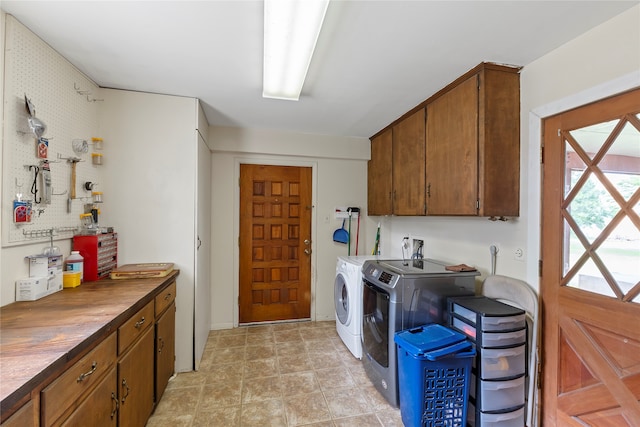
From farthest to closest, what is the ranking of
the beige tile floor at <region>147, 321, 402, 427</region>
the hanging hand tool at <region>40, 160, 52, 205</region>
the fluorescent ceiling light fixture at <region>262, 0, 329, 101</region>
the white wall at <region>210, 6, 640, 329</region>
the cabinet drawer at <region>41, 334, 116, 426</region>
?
the beige tile floor at <region>147, 321, 402, 427</region>, the hanging hand tool at <region>40, 160, 52, 205</region>, the white wall at <region>210, 6, 640, 329</region>, the fluorescent ceiling light fixture at <region>262, 0, 329, 101</region>, the cabinet drawer at <region>41, 334, 116, 426</region>

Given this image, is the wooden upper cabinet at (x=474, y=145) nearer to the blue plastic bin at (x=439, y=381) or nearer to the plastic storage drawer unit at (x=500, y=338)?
the plastic storage drawer unit at (x=500, y=338)

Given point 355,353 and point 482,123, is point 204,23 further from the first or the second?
point 355,353

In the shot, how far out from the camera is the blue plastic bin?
1610mm

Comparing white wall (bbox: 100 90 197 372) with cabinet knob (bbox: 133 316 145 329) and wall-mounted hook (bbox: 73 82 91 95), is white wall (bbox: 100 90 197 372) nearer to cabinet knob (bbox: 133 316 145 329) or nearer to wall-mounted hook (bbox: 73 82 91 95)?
wall-mounted hook (bbox: 73 82 91 95)

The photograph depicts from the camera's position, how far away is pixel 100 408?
1.15 m

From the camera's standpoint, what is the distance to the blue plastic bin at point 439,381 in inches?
63.4

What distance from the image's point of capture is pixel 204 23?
4.69 ft

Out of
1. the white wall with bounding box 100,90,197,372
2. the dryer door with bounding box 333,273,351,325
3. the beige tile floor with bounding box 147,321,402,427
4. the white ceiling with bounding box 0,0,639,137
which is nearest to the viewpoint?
the white ceiling with bounding box 0,0,639,137

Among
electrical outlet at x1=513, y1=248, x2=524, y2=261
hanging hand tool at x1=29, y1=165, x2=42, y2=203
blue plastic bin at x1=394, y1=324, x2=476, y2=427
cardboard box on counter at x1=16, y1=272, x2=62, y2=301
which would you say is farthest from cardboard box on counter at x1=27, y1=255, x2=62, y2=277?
electrical outlet at x1=513, y1=248, x2=524, y2=261

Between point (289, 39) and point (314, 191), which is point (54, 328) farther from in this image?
point (314, 191)

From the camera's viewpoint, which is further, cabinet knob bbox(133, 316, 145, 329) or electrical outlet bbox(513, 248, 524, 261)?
electrical outlet bbox(513, 248, 524, 261)

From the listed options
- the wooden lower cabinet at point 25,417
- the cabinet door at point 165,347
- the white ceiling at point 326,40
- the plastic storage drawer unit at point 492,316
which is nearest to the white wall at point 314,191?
the white ceiling at point 326,40

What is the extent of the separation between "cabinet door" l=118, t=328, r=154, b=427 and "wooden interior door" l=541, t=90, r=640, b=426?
249 centimetres

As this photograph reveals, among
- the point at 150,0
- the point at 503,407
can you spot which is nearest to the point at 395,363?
the point at 503,407
